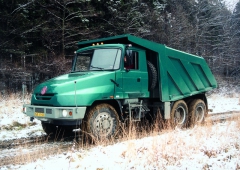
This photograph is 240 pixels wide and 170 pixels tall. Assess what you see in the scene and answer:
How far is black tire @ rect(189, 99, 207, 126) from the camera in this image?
919 cm

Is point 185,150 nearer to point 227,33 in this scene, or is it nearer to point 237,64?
point 227,33

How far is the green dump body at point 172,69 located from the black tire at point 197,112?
393 millimetres

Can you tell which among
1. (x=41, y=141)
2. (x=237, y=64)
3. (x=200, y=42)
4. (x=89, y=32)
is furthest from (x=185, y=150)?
(x=237, y=64)

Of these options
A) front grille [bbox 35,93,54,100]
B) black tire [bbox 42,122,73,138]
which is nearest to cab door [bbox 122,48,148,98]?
front grille [bbox 35,93,54,100]

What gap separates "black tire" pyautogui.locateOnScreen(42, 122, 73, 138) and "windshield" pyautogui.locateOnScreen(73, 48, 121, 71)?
1.85 meters

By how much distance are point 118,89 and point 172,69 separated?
98.7 inches

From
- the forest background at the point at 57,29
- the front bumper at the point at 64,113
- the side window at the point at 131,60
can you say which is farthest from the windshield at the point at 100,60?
the forest background at the point at 57,29

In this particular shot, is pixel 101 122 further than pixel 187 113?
No

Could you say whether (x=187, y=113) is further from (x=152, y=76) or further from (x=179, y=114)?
(x=152, y=76)

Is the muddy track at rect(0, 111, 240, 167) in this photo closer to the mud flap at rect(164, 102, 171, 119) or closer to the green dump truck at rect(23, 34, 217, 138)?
the green dump truck at rect(23, 34, 217, 138)

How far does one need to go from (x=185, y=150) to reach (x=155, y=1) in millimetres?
20962

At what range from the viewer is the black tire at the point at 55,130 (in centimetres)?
735

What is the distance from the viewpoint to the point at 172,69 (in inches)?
332

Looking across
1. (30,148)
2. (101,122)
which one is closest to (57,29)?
(101,122)
